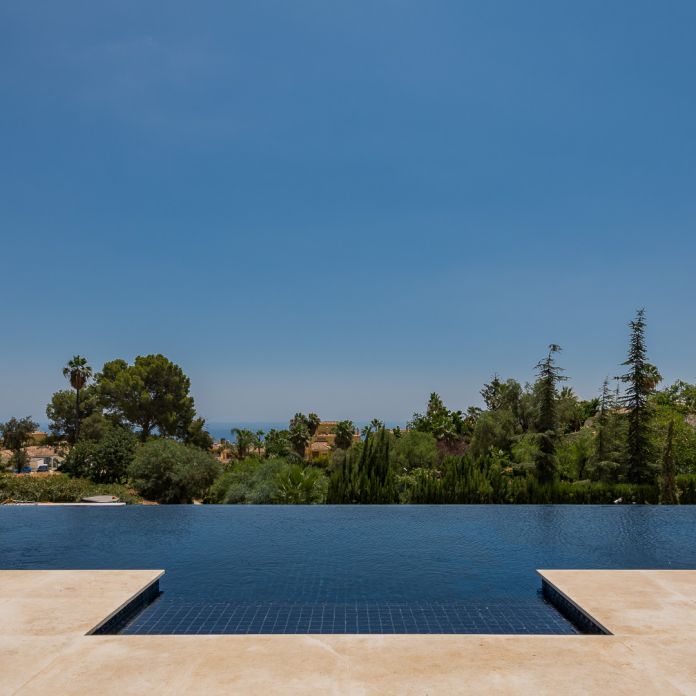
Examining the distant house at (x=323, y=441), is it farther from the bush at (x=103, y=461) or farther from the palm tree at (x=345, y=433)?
the bush at (x=103, y=461)

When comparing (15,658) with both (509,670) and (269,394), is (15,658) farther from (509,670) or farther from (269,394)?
(269,394)

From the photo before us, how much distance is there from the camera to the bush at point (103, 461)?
1032 inches

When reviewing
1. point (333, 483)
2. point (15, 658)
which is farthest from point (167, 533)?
point (15, 658)

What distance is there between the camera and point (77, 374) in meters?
45.4

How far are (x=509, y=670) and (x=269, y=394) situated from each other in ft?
149

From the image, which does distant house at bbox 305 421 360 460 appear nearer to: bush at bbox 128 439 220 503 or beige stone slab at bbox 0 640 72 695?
Result: bush at bbox 128 439 220 503

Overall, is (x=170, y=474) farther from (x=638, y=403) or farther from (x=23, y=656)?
(x=23, y=656)

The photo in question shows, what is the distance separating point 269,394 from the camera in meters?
49.5

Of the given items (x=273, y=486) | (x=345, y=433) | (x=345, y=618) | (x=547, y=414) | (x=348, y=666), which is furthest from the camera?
(x=345, y=433)

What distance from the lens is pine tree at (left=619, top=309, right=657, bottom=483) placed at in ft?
61.5

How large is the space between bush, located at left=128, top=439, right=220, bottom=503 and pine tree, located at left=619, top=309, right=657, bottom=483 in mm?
15720

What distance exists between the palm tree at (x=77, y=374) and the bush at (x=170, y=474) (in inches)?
961

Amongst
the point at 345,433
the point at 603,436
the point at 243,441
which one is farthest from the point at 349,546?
the point at 243,441

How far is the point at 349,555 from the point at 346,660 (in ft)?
17.2
